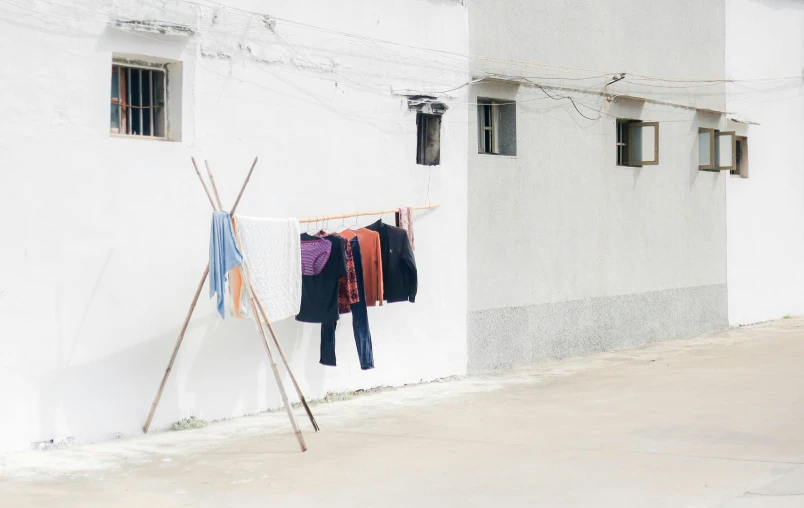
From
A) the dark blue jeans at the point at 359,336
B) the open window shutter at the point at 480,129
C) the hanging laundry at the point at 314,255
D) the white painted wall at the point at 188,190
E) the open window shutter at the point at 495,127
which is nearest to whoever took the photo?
the white painted wall at the point at 188,190

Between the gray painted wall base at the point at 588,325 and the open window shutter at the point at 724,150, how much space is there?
1886 mm

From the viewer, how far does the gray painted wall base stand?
11.7 m

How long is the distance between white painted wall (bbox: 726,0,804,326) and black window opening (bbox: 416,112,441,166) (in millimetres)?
6962

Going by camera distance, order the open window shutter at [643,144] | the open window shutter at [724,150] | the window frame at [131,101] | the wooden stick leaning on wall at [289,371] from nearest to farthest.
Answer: the wooden stick leaning on wall at [289,371] → the window frame at [131,101] → the open window shutter at [643,144] → the open window shutter at [724,150]

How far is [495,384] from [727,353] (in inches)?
159

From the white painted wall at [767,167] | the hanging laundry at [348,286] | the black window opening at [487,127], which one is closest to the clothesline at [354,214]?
the hanging laundry at [348,286]

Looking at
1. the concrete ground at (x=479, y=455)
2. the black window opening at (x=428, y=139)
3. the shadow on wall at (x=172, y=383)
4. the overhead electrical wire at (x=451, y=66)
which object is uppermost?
the overhead electrical wire at (x=451, y=66)

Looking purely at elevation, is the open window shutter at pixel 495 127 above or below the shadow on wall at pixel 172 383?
above

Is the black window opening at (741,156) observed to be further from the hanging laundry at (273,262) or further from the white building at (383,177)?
the hanging laundry at (273,262)

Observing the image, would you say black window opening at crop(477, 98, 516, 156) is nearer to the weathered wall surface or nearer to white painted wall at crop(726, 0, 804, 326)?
the weathered wall surface

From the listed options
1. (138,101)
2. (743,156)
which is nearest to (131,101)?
(138,101)

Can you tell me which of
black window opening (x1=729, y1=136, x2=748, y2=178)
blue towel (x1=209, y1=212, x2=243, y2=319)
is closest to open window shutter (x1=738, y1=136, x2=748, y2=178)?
black window opening (x1=729, y1=136, x2=748, y2=178)

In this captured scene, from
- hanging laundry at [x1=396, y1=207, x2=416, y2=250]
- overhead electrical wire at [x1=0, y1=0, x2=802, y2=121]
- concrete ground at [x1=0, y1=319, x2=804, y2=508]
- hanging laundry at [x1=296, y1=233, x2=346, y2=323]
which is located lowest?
concrete ground at [x1=0, y1=319, x2=804, y2=508]

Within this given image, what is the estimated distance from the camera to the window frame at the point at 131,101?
328 inches
